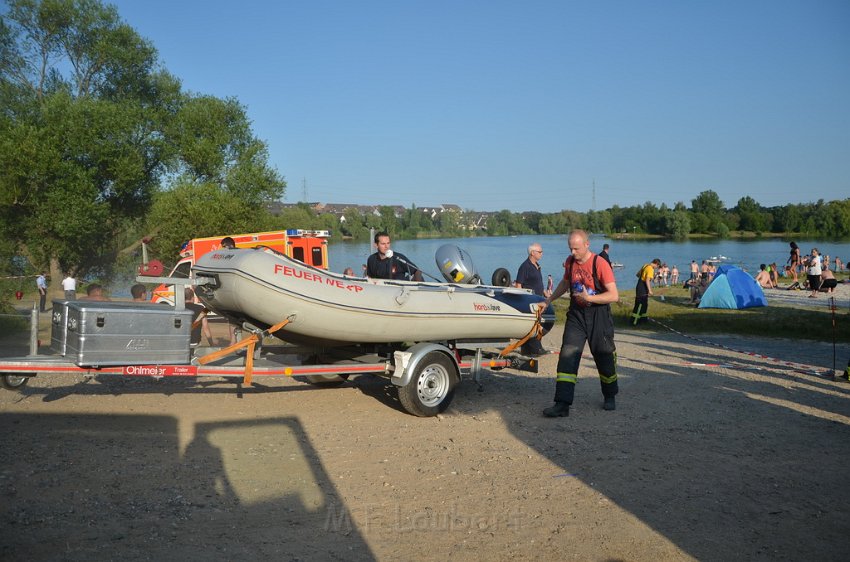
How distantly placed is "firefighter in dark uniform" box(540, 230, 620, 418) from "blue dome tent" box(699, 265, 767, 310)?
1520 cm

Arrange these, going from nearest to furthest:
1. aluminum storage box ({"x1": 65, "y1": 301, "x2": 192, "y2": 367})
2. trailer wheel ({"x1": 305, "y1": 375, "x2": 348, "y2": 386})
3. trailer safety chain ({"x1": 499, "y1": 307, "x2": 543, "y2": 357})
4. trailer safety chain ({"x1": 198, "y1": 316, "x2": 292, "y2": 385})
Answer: aluminum storage box ({"x1": 65, "y1": 301, "x2": 192, "y2": 367}), trailer safety chain ({"x1": 198, "y1": 316, "x2": 292, "y2": 385}), trailer wheel ({"x1": 305, "y1": 375, "x2": 348, "y2": 386}), trailer safety chain ({"x1": 499, "y1": 307, "x2": 543, "y2": 357})

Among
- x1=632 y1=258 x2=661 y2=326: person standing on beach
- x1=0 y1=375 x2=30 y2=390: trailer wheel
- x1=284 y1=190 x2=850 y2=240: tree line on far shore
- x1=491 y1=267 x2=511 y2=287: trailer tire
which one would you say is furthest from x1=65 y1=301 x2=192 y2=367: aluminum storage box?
x1=284 y1=190 x2=850 y2=240: tree line on far shore

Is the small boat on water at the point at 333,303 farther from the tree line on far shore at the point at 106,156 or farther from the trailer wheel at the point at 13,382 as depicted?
the tree line on far shore at the point at 106,156

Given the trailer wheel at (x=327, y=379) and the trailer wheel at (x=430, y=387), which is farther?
the trailer wheel at (x=327, y=379)

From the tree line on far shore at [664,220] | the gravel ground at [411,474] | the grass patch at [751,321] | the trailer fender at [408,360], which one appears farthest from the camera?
the tree line on far shore at [664,220]

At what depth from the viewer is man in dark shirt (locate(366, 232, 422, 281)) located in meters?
8.75

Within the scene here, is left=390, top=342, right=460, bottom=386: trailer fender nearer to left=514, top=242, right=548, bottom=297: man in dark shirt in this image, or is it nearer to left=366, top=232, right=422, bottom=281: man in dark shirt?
left=366, top=232, right=422, bottom=281: man in dark shirt

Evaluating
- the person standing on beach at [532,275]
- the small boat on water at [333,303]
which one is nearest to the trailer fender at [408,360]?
the small boat on water at [333,303]

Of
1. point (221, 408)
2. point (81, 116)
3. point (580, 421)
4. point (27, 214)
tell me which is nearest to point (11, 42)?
point (81, 116)

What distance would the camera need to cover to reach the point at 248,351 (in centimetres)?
641

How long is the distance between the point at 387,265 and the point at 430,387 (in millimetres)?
1874

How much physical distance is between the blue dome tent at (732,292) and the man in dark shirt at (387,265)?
49.8ft

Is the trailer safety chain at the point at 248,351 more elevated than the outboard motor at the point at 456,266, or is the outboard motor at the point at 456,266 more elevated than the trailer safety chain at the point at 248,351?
the outboard motor at the point at 456,266

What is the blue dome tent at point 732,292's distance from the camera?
69.1 ft
